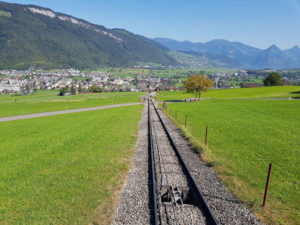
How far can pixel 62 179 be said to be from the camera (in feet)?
38.5

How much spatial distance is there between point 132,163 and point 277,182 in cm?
902

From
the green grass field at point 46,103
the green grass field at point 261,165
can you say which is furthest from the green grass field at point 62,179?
the green grass field at point 46,103

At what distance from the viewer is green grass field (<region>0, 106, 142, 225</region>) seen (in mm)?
8445

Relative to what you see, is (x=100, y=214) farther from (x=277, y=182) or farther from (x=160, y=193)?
(x=277, y=182)

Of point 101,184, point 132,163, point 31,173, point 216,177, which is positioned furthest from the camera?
point 132,163

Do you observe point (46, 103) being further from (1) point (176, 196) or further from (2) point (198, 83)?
(1) point (176, 196)

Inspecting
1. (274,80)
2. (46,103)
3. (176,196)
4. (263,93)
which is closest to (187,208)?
(176,196)

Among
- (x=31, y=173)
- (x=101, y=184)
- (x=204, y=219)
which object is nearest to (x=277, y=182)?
(x=204, y=219)

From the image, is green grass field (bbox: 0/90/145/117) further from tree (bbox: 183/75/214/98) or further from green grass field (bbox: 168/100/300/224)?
green grass field (bbox: 168/100/300/224)

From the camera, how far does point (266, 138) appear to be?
67.8 feet

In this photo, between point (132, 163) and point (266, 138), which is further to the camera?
point (266, 138)

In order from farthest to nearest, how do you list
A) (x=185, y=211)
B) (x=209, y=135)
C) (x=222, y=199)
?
(x=209, y=135)
(x=222, y=199)
(x=185, y=211)

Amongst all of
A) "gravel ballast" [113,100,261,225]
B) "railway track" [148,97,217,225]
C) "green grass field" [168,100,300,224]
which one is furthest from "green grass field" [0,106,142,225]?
"green grass field" [168,100,300,224]

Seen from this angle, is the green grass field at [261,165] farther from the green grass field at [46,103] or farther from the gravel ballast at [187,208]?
the green grass field at [46,103]
